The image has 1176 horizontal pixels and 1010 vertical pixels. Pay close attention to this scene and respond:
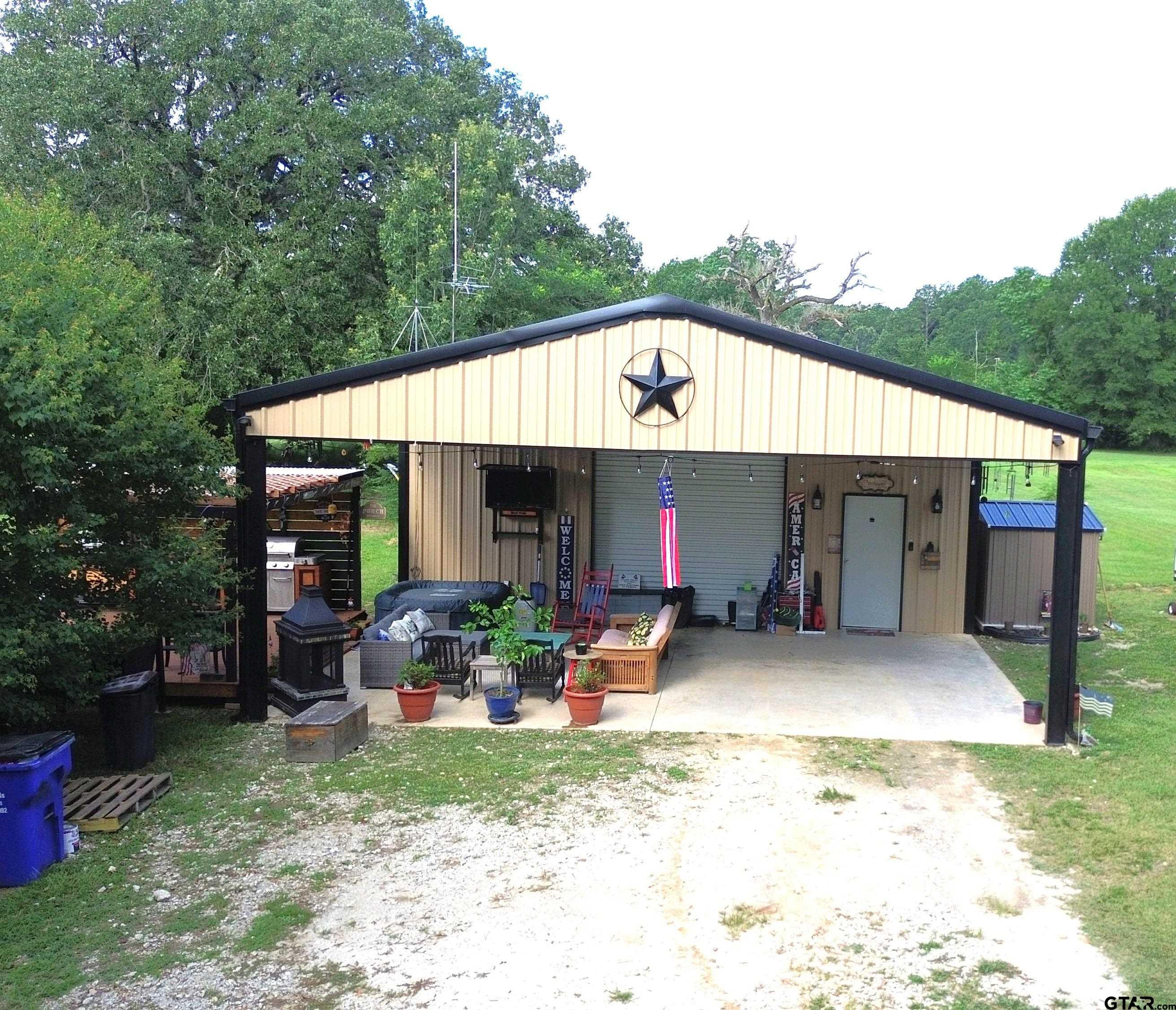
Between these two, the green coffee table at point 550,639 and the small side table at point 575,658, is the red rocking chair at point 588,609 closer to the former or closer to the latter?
the green coffee table at point 550,639

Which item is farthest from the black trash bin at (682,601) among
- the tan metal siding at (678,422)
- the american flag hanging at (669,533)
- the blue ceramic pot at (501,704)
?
the tan metal siding at (678,422)

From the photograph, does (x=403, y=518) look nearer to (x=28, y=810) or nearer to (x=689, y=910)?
(x=28, y=810)

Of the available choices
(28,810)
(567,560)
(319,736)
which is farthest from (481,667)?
(28,810)

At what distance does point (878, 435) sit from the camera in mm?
8625

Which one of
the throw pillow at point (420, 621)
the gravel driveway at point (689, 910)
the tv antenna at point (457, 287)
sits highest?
the tv antenna at point (457, 287)

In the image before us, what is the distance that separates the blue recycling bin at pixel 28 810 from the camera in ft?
19.1

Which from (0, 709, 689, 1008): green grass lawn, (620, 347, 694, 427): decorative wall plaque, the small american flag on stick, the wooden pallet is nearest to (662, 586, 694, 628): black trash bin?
(0, 709, 689, 1008): green grass lawn

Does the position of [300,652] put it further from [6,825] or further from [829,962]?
[829,962]

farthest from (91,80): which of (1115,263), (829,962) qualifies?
(1115,263)

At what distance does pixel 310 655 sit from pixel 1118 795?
22.8ft

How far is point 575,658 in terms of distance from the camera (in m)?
9.65

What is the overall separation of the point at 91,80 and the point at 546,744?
2082cm

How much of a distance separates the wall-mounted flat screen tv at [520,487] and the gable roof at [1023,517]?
6.12m

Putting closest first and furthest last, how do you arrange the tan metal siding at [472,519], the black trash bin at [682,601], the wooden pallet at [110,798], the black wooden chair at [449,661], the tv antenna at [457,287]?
the wooden pallet at [110,798], the black wooden chair at [449,661], the black trash bin at [682,601], the tan metal siding at [472,519], the tv antenna at [457,287]
